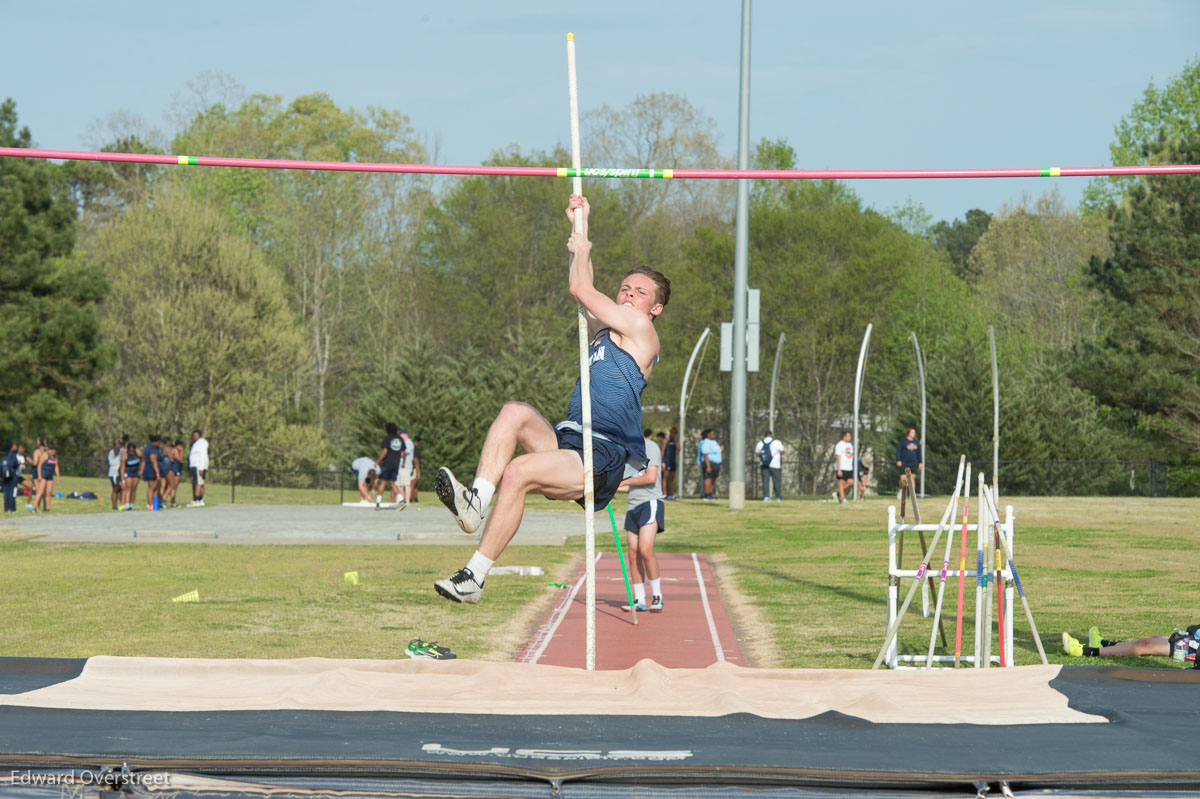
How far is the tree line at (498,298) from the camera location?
29.9 m

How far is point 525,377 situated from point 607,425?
32.3 metres

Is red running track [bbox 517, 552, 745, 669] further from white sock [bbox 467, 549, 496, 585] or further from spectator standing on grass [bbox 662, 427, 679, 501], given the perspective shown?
spectator standing on grass [bbox 662, 427, 679, 501]

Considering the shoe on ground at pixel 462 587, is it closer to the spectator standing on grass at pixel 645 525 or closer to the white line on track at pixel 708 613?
the white line on track at pixel 708 613

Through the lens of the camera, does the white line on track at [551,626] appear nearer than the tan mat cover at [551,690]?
No

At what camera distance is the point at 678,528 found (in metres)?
19.7

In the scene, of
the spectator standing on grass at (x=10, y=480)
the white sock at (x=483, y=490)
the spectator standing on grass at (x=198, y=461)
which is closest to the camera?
the white sock at (x=483, y=490)

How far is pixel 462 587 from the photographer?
5035mm

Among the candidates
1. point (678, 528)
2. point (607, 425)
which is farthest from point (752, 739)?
point (678, 528)

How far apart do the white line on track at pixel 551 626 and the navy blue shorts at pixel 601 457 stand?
121 centimetres

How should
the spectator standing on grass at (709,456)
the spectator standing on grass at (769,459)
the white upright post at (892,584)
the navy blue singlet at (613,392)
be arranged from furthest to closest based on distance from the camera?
the spectator standing on grass at (709,456) < the spectator standing on grass at (769,459) < the white upright post at (892,584) < the navy blue singlet at (613,392)

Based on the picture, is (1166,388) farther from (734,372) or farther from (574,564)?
(574,564)

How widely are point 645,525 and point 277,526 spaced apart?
1157 cm

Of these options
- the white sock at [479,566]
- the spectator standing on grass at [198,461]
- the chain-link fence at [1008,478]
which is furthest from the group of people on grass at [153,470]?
the white sock at [479,566]

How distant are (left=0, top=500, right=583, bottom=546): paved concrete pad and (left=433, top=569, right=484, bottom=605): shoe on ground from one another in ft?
37.8
